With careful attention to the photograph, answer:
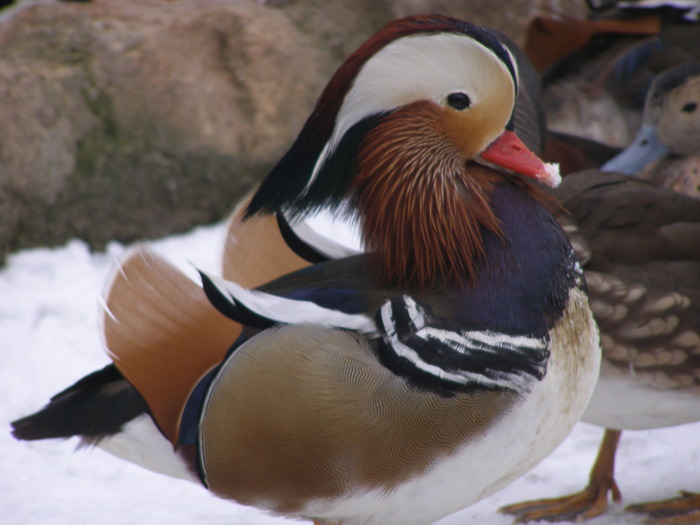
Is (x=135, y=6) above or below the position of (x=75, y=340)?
above

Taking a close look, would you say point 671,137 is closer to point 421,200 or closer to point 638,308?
point 638,308

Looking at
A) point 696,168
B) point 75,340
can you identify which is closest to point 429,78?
point 696,168

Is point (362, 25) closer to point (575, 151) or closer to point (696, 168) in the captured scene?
point (575, 151)

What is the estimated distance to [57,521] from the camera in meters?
2.17

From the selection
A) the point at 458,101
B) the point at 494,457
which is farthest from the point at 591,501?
the point at 458,101

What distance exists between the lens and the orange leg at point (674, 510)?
2156 mm

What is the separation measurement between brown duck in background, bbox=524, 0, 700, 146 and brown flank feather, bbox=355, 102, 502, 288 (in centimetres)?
277

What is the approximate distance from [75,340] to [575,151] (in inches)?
78.0

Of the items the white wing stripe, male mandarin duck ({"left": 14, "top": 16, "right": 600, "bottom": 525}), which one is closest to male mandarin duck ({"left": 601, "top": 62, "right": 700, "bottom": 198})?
male mandarin duck ({"left": 14, "top": 16, "right": 600, "bottom": 525})

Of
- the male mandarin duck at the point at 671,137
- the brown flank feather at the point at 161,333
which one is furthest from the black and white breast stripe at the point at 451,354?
the male mandarin duck at the point at 671,137

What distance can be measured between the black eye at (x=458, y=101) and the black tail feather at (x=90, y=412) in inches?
33.5

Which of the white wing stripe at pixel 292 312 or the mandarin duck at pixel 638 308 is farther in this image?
the mandarin duck at pixel 638 308

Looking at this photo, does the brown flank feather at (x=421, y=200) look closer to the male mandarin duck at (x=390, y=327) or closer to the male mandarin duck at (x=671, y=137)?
the male mandarin duck at (x=390, y=327)

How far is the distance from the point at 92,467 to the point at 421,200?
1448mm
